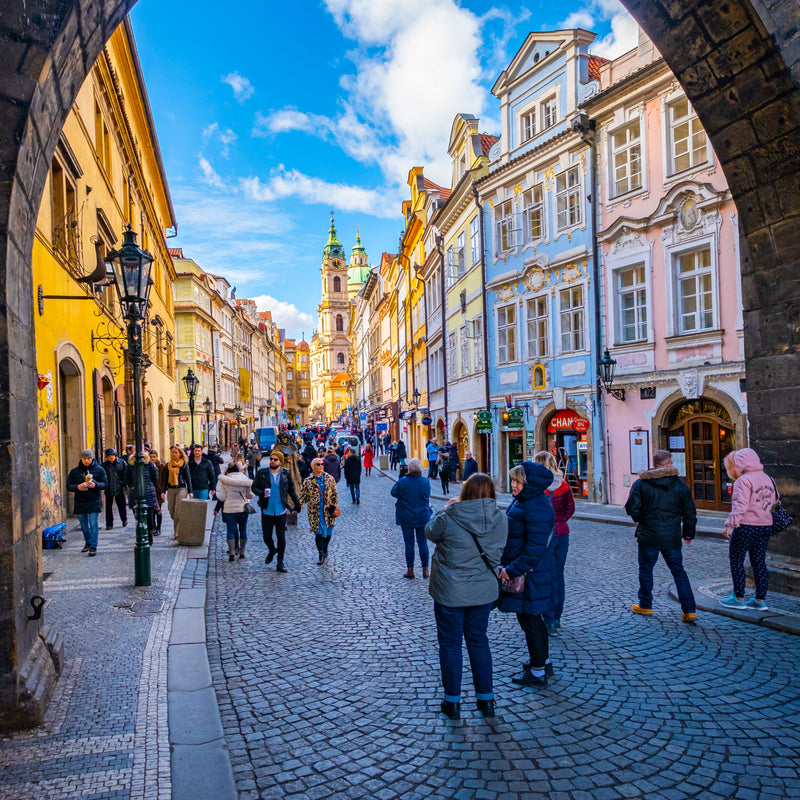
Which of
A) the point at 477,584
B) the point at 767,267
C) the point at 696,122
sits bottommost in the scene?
the point at 477,584

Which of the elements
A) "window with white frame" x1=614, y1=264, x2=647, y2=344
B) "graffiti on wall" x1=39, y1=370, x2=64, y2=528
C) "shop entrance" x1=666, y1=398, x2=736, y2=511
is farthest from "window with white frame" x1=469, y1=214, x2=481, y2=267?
"graffiti on wall" x1=39, y1=370, x2=64, y2=528

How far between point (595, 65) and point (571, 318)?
24.9 feet

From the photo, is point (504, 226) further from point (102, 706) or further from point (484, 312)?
point (102, 706)

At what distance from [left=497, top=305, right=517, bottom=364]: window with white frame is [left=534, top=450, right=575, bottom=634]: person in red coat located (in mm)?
17118

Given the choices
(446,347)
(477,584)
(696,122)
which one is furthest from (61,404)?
(446,347)

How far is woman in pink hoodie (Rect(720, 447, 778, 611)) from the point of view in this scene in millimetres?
7262

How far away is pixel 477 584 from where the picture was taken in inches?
187

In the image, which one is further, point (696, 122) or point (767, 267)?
point (696, 122)

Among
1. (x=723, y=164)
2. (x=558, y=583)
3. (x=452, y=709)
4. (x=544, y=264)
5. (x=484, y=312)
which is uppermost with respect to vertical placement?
(x=544, y=264)

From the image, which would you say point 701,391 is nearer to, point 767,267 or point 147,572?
point 767,267

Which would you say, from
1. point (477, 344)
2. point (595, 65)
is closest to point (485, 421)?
point (477, 344)

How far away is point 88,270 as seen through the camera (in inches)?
636

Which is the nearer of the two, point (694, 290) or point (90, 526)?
point (90, 526)

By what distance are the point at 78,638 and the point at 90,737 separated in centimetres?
240
